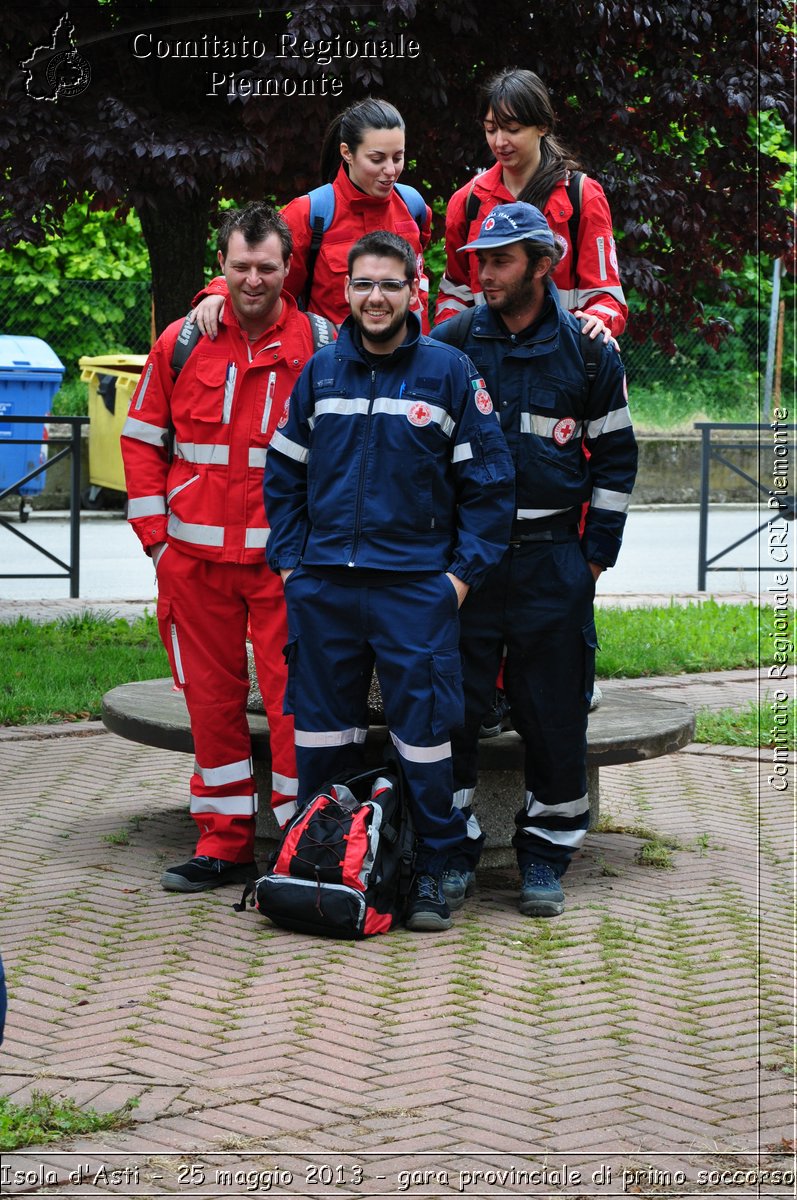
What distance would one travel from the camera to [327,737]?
5.33 meters

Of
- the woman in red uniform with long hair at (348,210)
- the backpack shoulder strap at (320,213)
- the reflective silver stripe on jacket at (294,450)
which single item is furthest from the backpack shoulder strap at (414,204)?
the reflective silver stripe on jacket at (294,450)

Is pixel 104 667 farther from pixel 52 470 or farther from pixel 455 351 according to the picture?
pixel 52 470

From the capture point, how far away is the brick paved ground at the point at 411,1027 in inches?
145

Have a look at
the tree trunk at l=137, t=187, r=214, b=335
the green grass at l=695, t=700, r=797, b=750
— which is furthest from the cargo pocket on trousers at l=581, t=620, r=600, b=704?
the tree trunk at l=137, t=187, r=214, b=335

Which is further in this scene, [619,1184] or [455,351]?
[455,351]

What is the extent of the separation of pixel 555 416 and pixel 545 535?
39cm

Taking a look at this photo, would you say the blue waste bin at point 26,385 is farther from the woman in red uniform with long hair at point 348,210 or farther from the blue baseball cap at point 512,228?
the blue baseball cap at point 512,228

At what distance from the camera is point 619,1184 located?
140 inches

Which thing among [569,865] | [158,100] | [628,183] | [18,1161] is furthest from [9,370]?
[18,1161]

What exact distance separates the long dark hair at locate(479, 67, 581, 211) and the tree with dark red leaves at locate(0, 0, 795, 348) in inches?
119

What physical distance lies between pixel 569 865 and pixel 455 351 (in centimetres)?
197

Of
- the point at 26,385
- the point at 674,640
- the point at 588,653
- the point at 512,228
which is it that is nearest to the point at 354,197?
the point at 512,228

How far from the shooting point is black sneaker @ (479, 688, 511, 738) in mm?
5871

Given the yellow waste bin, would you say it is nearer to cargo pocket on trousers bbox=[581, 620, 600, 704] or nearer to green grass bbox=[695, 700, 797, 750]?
green grass bbox=[695, 700, 797, 750]
